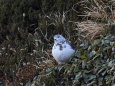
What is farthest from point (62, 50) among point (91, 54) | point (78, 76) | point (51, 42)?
point (51, 42)

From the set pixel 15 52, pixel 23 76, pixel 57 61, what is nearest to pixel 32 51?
pixel 15 52

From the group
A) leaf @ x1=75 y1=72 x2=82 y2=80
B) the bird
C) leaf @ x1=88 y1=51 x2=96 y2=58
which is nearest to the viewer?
leaf @ x1=75 y1=72 x2=82 y2=80

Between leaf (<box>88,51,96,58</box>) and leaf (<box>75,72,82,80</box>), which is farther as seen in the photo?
leaf (<box>88,51,96,58</box>)

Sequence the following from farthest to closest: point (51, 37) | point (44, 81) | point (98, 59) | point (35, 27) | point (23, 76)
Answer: point (35, 27), point (51, 37), point (23, 76), point (44, 81), point (98, 59)

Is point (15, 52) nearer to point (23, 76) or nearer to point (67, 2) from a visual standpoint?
point (23, 76)

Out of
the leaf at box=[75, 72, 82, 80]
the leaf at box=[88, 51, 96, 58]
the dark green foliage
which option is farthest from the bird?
the leaf at box=[75, 72, 82, 80]

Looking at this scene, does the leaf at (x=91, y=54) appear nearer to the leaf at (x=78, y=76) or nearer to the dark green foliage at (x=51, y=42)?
the dark green foliage at (x=51, y=42)

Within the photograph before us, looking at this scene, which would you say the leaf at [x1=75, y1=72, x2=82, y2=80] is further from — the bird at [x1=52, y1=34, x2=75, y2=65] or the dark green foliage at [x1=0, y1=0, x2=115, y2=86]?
the bird at [x1=52, y1=34, x2=75, y2=65]

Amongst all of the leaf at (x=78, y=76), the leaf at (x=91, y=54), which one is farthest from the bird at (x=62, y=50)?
the leaf at (x=78, y=76)

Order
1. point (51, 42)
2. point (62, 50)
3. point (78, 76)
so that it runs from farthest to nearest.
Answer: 1. point (51, 42)
2. point (62, 50)
3. point (78, 76)

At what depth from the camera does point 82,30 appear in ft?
20.5

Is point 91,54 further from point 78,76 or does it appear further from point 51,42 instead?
point 51,42

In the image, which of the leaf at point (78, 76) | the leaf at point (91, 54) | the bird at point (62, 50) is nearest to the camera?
the leaf at point (78, 76)

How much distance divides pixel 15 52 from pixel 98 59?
235cm
